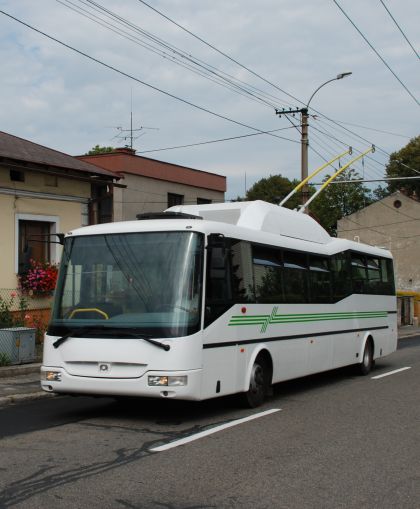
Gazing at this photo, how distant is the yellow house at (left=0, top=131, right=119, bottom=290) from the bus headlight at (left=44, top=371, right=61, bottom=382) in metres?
7.57

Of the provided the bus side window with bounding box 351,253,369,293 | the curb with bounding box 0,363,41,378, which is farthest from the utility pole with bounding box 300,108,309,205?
the curb with bounding box 0,363,41,378

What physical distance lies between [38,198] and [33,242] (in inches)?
42.7

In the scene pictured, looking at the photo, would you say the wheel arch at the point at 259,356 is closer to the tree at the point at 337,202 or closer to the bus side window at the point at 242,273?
the bus side window at the point at 242,273

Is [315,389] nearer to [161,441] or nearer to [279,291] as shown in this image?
[279,291]

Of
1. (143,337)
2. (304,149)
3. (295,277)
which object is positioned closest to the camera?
(143,337)

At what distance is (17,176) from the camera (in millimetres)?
A: 16672

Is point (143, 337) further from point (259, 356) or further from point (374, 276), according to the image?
point (374, 276)

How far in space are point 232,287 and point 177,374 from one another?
5.45ft

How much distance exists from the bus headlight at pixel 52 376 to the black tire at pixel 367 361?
7724 millimetres

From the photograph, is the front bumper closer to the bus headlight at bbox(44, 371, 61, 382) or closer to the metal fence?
→ the bus headlight at bbox(44, 371, 61, 382)

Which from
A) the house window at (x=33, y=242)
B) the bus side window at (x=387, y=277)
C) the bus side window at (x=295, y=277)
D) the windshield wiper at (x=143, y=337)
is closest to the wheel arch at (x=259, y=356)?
the bus side window at (x=295, y=277)

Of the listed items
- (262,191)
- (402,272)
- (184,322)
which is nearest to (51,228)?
(184,322)

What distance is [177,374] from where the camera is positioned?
813cm

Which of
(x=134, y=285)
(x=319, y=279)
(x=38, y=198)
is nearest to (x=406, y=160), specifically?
(x=38, y=198)
